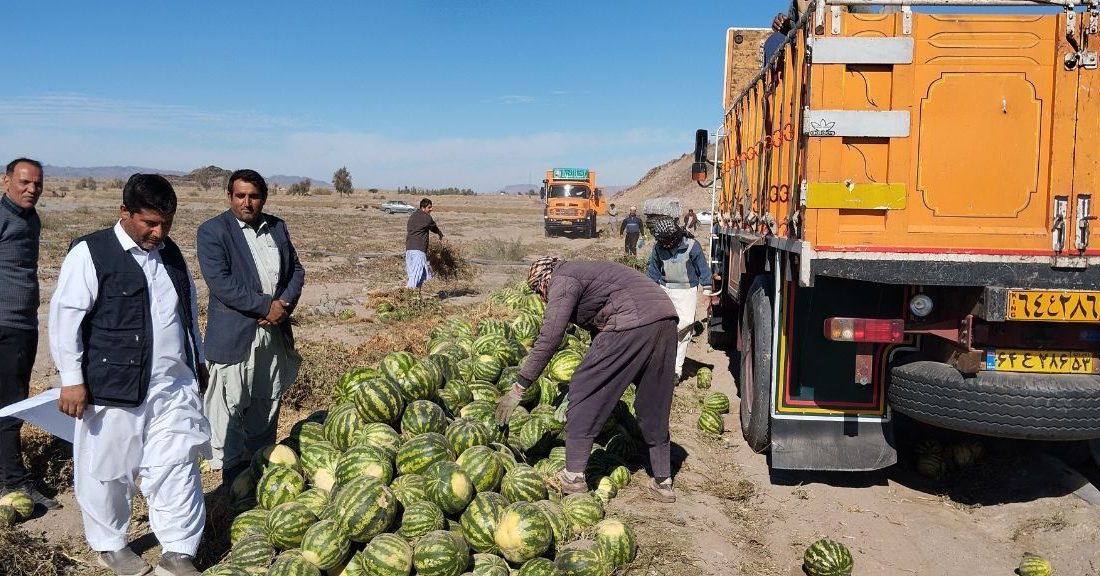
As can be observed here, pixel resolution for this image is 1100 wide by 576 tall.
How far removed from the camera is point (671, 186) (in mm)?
73688

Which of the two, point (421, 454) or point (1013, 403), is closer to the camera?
point (1013, 403)

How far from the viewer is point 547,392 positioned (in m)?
5.95

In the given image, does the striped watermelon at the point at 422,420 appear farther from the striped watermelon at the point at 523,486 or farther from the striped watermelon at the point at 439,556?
the striped watermelon at the point at 439,556

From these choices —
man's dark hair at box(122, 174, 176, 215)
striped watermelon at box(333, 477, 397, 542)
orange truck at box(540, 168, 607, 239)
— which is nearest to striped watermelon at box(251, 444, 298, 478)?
striped watermelon at box(333, 477, 397, 542)

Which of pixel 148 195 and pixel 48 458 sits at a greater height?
pixel 148 195

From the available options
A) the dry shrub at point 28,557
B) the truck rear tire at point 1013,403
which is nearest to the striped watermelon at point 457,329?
the dry shrub at point 28,557

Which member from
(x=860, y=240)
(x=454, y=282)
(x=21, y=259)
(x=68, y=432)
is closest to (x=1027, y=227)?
(x=860, y=240)

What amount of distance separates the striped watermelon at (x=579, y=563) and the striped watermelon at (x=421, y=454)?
926mm

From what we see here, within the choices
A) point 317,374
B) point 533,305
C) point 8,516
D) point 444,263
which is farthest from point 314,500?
point 444,263

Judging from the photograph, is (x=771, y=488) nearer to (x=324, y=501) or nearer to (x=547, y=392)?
(x=547, y=392)

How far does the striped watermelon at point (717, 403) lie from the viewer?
7.08m

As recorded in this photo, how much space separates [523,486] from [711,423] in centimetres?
267

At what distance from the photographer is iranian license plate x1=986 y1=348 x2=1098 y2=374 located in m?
4.45

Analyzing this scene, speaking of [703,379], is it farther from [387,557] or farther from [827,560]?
[387,557]
